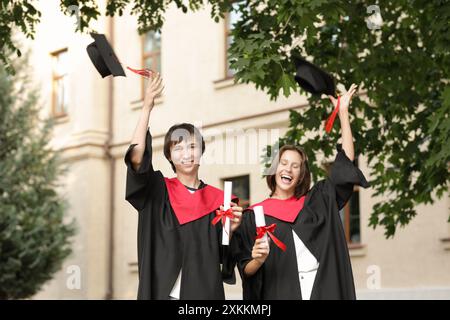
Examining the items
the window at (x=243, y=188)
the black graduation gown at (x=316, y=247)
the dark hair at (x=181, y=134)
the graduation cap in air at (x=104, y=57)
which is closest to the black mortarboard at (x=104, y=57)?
the graduation cap in air at (x=104, y=57)

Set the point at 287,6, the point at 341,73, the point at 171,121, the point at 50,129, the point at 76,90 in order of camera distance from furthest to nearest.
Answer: the point at 76,90
the point at 50,129
the point at 171,121
the point at 341,73
the point at 287,6

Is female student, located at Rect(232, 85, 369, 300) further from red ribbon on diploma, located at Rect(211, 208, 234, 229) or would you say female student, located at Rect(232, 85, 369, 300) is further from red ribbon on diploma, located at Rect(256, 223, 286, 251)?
red ribbon on diploma, located at Rect(211, 208, 234, 229)

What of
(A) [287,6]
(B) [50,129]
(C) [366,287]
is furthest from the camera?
(B) [50,129]

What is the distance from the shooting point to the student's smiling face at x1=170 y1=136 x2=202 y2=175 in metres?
5.02

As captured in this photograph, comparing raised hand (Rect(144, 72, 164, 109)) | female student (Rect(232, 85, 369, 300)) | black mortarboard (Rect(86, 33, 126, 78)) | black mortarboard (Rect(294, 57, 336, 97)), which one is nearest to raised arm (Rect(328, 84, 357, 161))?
female student (Rect(232, 85, 369, 300))

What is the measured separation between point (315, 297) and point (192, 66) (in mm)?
14319

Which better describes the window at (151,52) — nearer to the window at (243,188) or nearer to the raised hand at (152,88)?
the window at (243,188)

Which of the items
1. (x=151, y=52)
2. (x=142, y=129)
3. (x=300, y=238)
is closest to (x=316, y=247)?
(x=300, y=238)

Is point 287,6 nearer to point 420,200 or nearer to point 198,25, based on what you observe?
point 420,200

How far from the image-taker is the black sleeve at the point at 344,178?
509cm

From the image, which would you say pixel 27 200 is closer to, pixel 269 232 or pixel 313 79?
pixel 313 79

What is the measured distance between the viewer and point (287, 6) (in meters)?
8.09

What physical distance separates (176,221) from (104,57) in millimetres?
922

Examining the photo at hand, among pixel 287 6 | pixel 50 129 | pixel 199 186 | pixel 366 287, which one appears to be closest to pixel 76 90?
pixel 50 129
